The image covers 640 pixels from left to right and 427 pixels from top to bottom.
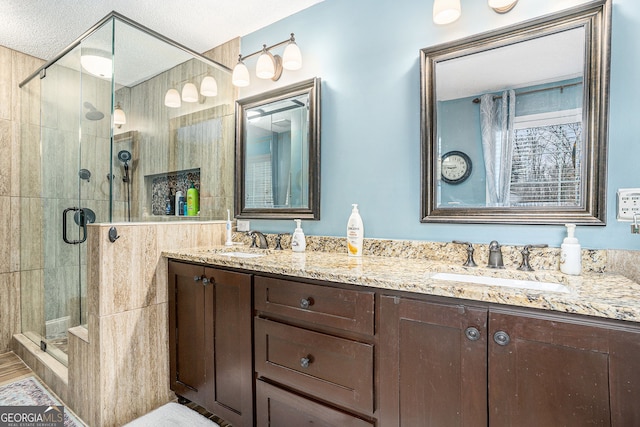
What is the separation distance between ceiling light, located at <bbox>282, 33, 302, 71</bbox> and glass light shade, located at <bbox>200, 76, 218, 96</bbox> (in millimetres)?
677

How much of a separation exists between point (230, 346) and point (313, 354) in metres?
0.50

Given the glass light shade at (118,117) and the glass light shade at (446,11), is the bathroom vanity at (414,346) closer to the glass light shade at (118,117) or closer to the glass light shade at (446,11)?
the glass light shade at (118,117)

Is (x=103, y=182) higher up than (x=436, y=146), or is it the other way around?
(x=436, y=146)

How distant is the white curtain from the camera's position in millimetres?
1391

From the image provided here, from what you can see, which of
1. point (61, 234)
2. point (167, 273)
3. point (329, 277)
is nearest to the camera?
point (329, 277)

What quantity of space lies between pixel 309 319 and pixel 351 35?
5.17 feet

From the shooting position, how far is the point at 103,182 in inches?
76.5

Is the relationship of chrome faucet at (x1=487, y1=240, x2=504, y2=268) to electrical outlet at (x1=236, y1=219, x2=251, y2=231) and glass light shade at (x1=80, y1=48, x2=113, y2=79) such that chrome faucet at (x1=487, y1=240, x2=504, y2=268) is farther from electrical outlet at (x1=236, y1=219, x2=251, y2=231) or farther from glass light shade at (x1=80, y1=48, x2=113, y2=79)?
glass light shade at (x1=80, y1=48, x2=113, y2=79)

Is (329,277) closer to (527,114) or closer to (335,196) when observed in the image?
(335,196)

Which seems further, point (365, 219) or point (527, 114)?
point (365, 219)

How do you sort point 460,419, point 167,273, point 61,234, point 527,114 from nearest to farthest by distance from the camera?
point 460,419 → point 527,114 → point 167,273 → point 61,234

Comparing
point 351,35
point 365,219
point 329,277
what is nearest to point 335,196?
point 365,219

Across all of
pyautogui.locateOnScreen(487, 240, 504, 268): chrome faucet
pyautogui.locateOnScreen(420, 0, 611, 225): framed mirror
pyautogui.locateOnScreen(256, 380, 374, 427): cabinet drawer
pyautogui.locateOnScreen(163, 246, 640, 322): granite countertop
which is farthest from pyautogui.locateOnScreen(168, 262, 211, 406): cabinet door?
pyautogui.locateOnScreen(487, 240, 504, 268): chrome faucet

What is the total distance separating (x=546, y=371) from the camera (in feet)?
2.83
